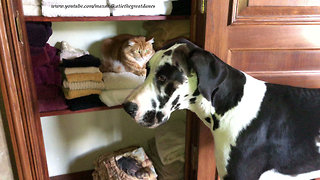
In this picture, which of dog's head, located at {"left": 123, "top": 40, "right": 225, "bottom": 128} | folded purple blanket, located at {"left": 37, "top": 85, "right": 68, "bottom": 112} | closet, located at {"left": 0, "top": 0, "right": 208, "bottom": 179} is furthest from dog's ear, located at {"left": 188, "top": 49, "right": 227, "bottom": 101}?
folded purple blanket, located at {"left": 37, "top": 85, "right": 68, "bottom": 112}

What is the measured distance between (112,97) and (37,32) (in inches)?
18.2

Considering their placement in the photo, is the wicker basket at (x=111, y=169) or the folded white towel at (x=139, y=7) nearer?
the folded white towel at (x=139, y=7)

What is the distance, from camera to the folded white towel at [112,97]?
57.0 inches

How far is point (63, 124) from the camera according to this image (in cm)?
183

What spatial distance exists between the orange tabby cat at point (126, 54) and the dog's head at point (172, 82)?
0.43m

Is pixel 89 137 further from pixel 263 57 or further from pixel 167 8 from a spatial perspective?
pixel 263 57

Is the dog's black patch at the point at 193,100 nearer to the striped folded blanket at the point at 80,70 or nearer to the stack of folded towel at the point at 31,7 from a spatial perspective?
the striped folded blanket at the point at 80,70

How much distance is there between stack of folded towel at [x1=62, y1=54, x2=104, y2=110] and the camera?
1.41m

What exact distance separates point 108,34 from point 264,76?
911 millimetres

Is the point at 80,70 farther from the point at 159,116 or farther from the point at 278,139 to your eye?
the point at 278,139

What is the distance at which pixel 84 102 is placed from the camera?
1435 millimetres

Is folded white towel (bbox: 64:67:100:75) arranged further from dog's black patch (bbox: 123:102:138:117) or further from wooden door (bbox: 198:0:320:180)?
wooden door (bbox: 198:0:320:180)

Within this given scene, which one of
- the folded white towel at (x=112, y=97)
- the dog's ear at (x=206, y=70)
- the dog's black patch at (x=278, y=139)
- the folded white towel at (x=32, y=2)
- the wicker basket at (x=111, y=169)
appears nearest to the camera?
the dog's ear at (x=206, y=70)

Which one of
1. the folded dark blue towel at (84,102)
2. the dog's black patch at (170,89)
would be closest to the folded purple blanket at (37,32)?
the folded dark blue towel at (84,102)
